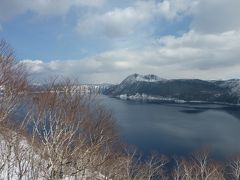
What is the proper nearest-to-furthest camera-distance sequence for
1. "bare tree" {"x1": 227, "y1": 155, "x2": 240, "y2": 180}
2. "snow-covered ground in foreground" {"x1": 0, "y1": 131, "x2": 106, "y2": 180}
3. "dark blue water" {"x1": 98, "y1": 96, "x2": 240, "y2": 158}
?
"snow-covered ground in foreground" {"x1": 0, "y1": 131, "x2": 106, "y2": 180}
"bare tree" {"x1": 227, "y1": 155, "x2": 240, "y2": 180}
"dark blue water" {"x1": 98, "y1": 96, "x2": 240, "y2": 158}

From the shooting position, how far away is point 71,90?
48.3ft

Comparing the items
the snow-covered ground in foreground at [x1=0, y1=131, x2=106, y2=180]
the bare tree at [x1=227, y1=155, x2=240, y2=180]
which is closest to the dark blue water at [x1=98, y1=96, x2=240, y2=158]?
the bare tree at [x1=227, y1=155, x2=240, y2=180]

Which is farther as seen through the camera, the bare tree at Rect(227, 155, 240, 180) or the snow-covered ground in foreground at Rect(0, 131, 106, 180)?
the bare tree at Rect(227, 155, 240, 180)

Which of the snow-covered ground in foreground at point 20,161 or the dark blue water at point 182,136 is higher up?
the snow-covered ground in foreground at point 20,161

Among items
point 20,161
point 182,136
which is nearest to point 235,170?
point 182,136

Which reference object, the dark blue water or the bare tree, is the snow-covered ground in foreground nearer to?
the bare tree

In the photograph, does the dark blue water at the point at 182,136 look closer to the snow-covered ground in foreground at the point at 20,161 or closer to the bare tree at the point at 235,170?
the bare tree at the point at 235,170

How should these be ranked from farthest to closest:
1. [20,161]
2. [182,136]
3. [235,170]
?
[182,136] < [235,170] < [20,161]

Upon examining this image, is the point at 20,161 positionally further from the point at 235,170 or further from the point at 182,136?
the point at 182,136

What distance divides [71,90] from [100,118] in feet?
8.85

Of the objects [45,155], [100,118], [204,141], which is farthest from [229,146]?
[45,155]

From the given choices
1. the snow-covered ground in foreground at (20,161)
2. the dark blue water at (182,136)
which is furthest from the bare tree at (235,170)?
the snow-covered ground in foreground at (20,161)

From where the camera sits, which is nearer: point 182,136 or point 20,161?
point 20,161

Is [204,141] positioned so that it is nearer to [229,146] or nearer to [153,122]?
[229,146]
